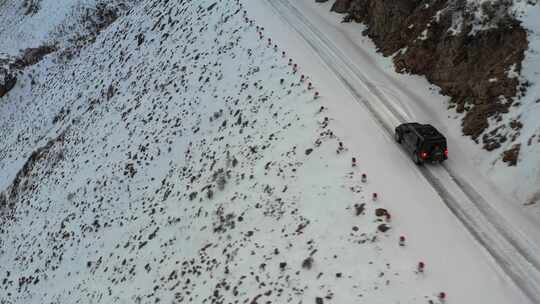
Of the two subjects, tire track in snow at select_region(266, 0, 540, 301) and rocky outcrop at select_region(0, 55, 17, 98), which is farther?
rocky outcrop at select_region(0, 55, 17, 98)

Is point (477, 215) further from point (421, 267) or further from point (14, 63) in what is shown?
point (14, 63)

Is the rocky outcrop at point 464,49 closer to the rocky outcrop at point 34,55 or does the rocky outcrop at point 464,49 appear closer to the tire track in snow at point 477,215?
the tire track in snow at point 477,215

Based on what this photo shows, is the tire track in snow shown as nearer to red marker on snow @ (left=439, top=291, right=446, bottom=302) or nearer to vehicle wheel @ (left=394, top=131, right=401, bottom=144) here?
vehicle wheel @ (left=394, top=131, right=401, bottom=144)

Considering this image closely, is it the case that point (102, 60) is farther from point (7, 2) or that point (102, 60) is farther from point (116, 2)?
point (7, 2)

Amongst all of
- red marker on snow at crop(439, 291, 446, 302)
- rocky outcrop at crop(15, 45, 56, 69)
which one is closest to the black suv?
red marker on snow at crop(439, 291, 446, 302)

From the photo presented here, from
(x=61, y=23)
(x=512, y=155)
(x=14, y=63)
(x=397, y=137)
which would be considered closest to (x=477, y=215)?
(x=512, y=155)

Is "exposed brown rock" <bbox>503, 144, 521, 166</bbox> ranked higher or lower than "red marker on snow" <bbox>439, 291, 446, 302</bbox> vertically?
lower

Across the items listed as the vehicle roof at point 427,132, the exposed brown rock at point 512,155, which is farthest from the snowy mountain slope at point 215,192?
the exposed brown rock at point 512,155
